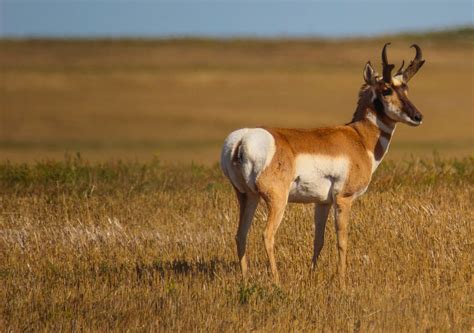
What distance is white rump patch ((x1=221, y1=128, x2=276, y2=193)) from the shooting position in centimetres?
993

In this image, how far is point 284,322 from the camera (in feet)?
28.5

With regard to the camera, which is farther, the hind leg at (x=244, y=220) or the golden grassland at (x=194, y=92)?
the golden grassland at (x=194, y=92)

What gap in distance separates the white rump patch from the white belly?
0.42 m

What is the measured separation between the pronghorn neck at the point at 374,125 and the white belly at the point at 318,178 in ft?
1.94

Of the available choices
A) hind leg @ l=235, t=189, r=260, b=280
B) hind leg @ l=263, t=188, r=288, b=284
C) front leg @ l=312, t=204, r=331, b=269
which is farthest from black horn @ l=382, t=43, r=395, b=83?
hind leg @ l=235, t=189, r=260, b=280

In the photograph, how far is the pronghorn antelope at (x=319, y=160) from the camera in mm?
10023

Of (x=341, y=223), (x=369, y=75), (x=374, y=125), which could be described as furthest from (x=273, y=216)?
(x=369, y=75)

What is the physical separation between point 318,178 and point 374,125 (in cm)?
115

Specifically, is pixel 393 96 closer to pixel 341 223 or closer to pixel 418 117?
pixel 418 117

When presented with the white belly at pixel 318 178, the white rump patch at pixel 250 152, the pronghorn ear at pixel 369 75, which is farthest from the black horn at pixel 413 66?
the white rump patch at pixel 250 152

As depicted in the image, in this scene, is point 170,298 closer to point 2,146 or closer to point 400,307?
point 400,307

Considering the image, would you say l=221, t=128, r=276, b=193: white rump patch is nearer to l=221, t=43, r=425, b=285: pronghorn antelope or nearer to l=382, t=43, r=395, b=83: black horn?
l=221, t=43, r=425, b=285: pronghorn antelope

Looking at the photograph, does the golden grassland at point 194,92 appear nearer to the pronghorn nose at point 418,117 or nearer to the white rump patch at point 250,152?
the pronghorn nose at point 418,117

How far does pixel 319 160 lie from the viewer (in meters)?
10.4
